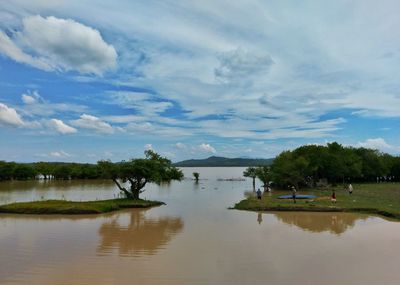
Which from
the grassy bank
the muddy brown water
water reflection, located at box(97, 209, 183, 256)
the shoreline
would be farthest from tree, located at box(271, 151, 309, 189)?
water reflection, located at box(97, 209, 183, 256)

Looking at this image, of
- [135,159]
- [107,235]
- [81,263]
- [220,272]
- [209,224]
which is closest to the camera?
[220,272]

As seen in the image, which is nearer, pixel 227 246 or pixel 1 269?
pixel 1 269

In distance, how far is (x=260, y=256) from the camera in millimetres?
14914

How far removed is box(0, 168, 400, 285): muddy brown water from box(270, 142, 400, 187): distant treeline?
2538 cm

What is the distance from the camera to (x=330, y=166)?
186 ft

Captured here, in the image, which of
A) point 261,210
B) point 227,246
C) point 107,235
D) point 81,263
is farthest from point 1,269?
point 261,210

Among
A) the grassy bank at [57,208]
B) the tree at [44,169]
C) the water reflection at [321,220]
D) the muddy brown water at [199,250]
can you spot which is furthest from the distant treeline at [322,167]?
the water reflection at [321,220]

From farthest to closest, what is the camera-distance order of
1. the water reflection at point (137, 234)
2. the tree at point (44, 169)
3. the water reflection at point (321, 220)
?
the tree at point (44, 169) → the water reflection at point (321, 220) → the water reflection at point (137, 234)

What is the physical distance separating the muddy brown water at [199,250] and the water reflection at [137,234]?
0.15 ft

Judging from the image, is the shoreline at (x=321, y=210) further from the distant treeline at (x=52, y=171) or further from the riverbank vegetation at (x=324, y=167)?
the distant treeline at (x=52, y=171)

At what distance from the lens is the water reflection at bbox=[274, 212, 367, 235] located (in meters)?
21.7

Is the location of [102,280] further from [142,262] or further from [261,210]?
[261,210]

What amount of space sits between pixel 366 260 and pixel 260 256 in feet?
13.6

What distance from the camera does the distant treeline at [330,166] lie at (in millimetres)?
51500
